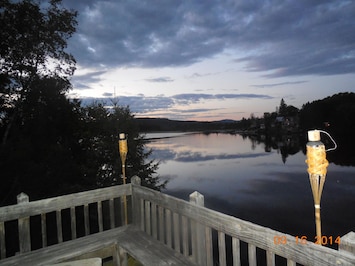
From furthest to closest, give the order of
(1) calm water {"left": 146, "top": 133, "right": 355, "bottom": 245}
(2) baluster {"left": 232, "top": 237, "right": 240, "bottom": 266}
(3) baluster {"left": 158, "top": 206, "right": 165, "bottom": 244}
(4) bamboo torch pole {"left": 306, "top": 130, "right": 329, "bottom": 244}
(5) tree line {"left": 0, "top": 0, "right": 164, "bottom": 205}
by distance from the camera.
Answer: (1) calm water {"left": 146, "top": 133, "right": 355, "bottom": 245} < (5) tree line {"left": 0, "top": 0, "right": 164, "bottom": 205} < (3) baluster {"left": 158, "top": 206, "right": 165, "bottom": 244} < (2) baluster {"left": 232, "top": 237, "right": 240, "bottom": 266} < (4) bamboo torch pole {"left": 306, "top": 130, "right": 329, "bottom": 244}

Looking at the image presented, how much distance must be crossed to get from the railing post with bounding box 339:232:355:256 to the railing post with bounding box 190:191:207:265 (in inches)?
54.3

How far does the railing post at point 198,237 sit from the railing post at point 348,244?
1.38m

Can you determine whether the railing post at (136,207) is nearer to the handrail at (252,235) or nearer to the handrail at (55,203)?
the handrail at (55,203)

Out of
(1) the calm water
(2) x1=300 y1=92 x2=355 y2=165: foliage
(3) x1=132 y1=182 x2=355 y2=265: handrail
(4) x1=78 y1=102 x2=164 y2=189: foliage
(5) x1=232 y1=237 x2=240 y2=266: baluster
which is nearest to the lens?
(3) x1=132 y1=182 x2=355 y2=265: handrail

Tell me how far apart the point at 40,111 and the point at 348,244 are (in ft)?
30.5

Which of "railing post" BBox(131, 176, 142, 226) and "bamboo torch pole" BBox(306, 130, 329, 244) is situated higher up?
"bamboo torch pole" BBox(306, 130, 329, 244)

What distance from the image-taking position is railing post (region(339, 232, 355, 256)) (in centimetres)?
140

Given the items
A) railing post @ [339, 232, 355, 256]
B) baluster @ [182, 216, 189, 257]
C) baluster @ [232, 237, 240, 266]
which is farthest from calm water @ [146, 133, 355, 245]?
railing post @ [339, 232, 355, 256]

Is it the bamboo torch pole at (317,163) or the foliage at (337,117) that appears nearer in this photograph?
the bamboo torch pole at (317,163)

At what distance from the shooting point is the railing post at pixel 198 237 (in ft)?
8.50

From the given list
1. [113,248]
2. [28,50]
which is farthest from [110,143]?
[113,248]

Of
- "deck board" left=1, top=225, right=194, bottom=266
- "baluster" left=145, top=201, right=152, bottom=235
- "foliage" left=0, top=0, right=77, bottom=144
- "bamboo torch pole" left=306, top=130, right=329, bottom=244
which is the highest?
"foliage" left=0, top=0, right=77, bottom=144

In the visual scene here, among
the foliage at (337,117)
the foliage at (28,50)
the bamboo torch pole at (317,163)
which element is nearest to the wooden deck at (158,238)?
the bamboo torch pole at (317,163)

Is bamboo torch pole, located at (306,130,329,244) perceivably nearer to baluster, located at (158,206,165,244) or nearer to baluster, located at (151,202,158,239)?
baluster, located at (158,206,165,244)
